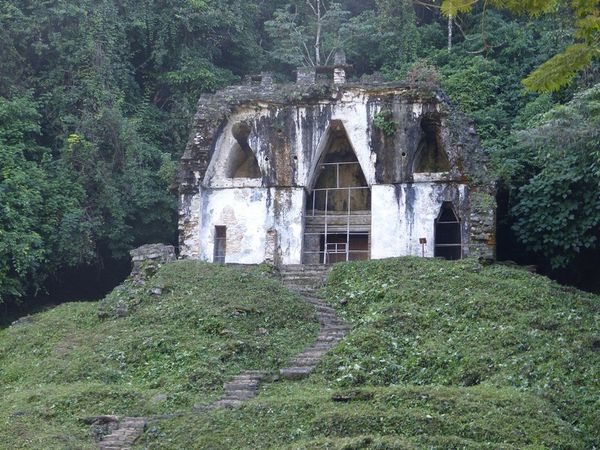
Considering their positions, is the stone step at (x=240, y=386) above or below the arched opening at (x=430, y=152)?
below

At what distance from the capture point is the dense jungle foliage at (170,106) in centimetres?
2834

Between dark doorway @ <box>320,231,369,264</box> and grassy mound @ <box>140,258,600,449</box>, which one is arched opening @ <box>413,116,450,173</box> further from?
grassy mound @ <box>140,258,600,449</box>

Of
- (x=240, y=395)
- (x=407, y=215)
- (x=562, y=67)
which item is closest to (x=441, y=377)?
(x=240, y=395)

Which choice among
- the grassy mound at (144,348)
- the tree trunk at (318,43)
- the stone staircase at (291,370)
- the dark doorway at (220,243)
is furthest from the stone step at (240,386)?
the tree trunk at (318,43)

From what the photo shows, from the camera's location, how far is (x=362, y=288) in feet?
83.6

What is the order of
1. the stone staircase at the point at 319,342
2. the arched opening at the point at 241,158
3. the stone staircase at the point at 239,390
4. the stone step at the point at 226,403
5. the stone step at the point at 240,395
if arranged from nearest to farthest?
the stone step at the point at 226,403, the stone staircase at the point at 239,390, the stone step at the point at 240,395, the stone staircase at the point at 319,342, the arched opening at the point at 241,158

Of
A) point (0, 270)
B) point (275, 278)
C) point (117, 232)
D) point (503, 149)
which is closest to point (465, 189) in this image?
point (503, 149)

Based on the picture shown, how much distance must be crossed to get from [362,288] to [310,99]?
7.04m

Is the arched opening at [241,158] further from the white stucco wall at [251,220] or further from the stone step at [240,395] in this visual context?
the stone step at [240,395]

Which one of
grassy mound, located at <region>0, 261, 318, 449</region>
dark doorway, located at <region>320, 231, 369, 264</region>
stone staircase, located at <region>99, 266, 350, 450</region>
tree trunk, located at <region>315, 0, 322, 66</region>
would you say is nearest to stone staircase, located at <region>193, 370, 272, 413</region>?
stone staircase, located at <region>99, 266, 350, 450</region>

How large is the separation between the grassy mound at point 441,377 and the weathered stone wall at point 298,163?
160 inches

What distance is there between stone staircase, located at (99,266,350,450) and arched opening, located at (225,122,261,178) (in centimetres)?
492

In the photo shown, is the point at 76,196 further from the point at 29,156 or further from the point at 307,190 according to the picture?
the point at 307,190

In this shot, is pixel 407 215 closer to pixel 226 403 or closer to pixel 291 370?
pixel 291 370
